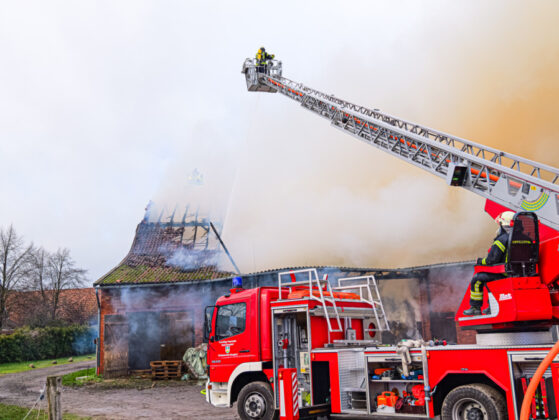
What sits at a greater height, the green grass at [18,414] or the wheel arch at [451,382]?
the wheel arch at [451,382]

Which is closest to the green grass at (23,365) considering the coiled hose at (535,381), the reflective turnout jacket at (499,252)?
the reflective turnout jacket at (499,252)

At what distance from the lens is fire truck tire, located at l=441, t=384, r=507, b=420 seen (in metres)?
6.54

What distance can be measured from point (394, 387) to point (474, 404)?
1.37 m

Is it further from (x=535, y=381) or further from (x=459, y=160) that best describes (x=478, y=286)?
(x=535, y=381)

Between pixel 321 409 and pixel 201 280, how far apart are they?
40.7ft

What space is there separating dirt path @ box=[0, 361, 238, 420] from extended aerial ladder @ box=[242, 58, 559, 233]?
6844mm

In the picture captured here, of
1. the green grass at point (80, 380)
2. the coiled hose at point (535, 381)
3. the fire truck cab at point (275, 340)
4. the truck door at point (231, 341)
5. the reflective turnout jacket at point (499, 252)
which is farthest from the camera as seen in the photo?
the green grass at point (80, 380)

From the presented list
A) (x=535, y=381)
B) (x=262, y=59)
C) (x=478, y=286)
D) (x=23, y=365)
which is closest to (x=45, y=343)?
(x=23, y=365)

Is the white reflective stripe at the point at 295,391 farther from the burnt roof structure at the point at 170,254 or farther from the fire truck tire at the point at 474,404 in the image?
the burnt roof structure at the point at 170,254

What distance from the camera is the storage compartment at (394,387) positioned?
7.49 metres

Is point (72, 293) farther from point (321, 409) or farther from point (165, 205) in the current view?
point (321, 409)

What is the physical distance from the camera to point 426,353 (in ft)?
23.9

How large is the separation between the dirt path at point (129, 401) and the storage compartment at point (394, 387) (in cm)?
415

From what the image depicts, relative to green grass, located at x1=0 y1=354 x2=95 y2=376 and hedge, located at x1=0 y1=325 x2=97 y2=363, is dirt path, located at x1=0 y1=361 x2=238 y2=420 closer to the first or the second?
green grass, located at x1=0 y1=354 x2=95 y2=376
